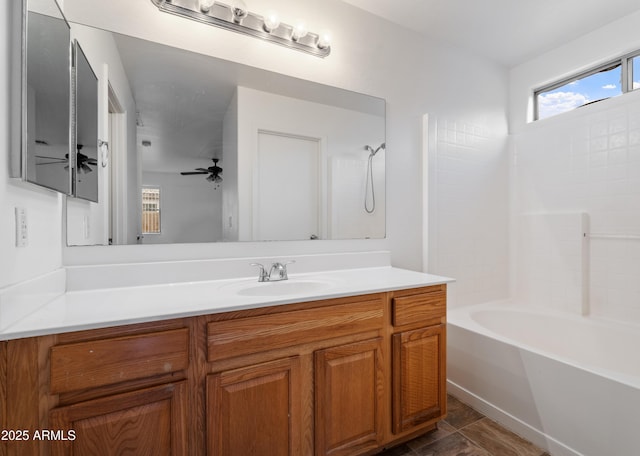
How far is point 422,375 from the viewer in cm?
153

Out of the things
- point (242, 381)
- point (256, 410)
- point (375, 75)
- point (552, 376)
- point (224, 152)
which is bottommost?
point (552, 376)

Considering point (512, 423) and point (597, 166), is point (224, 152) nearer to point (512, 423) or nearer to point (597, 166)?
point (512, 423)

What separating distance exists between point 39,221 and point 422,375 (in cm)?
176

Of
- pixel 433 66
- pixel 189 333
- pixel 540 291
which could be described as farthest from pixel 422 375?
pixel 433 66

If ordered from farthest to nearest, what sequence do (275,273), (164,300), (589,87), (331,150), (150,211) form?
(589,87) < (331,150) < (275,273) < (150,211) < (164,300)

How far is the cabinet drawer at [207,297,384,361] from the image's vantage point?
1.07 m

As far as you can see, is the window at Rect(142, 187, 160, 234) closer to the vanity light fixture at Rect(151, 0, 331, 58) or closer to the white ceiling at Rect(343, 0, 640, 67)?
the vanity light fixture at Rect(151, 0, 331, 58)

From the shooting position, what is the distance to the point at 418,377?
152cm

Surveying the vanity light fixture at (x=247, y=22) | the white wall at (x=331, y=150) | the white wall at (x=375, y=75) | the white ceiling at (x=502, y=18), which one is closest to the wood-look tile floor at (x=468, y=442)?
the white wall at (x=375, y=75)

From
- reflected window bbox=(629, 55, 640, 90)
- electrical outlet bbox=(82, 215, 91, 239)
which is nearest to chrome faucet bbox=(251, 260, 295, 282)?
electrical outlet bbox=(82, 215, 91, 239)

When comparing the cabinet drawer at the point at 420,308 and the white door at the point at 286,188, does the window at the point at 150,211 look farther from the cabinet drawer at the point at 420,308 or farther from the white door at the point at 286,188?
the cabinet drawer at the point at 420,308

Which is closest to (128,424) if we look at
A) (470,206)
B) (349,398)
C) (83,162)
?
(349,398)

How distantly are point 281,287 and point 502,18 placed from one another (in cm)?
236

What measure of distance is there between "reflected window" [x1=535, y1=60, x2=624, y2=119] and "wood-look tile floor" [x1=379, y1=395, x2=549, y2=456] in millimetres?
2431
